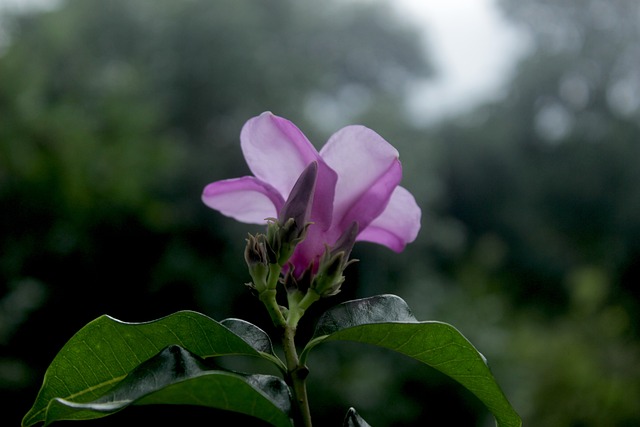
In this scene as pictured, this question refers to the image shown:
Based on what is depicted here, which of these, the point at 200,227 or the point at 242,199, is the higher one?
the point at 242,199

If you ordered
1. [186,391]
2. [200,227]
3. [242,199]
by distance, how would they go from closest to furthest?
[186,391] < [242,199] < [200,227]

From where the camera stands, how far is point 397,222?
0.64 meters

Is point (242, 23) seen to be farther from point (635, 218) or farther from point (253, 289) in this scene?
point (635, 218)

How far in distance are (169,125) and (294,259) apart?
5.35 m

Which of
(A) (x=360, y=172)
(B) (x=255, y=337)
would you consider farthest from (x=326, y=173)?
(B) (x=255, y=337)

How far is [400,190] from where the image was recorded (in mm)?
641

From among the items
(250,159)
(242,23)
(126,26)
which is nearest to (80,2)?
(126,26)

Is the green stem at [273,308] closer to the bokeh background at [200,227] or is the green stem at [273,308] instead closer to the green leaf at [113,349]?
the green leaf at [113,349]

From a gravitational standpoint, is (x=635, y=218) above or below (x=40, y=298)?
below

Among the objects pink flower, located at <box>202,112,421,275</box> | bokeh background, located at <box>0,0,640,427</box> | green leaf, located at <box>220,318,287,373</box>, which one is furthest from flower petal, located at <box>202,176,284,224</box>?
bokeh background, located at <box>0,0,640,427</box>

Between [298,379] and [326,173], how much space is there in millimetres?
162

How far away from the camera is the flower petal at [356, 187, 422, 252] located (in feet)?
2.09

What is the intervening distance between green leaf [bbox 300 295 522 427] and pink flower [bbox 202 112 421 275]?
7 cm

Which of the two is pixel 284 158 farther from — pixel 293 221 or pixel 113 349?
pixel 113 349
